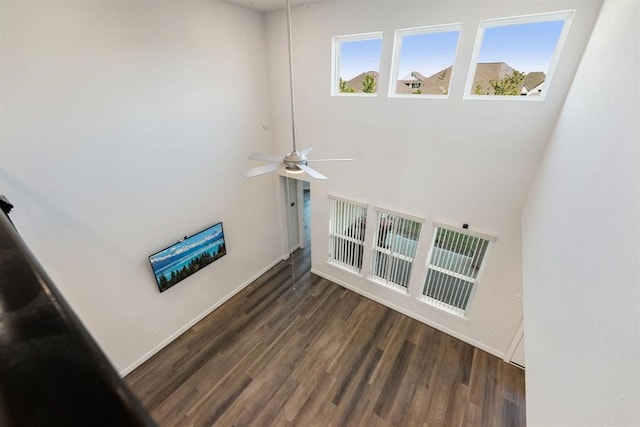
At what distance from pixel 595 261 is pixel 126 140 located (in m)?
4.90

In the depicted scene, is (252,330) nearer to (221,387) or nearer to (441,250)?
(221,387)

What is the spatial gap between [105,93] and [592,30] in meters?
5.65

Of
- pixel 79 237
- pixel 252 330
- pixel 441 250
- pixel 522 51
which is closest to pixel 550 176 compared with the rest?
pixel 522 51

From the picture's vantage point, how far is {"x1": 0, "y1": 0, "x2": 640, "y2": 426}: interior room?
4.93 ft

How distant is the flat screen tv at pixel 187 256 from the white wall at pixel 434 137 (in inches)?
94.6

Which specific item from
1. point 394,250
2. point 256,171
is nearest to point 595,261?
point 256,171

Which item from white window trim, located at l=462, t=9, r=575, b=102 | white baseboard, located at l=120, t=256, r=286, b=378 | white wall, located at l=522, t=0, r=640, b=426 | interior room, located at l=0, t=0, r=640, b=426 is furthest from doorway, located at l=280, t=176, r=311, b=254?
white wall, located at l=522, t=0, r=640, b=426

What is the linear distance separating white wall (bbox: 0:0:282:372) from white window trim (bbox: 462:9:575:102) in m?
3.79

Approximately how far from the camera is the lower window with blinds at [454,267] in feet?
15.4

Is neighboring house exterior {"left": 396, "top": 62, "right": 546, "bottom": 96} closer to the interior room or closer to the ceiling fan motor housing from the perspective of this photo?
the interior room

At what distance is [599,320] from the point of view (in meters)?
1.19

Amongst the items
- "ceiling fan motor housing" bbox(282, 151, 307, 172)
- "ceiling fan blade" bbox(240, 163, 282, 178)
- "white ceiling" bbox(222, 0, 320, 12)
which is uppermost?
"white ceiling" bbox(222, 0, 320, 12)

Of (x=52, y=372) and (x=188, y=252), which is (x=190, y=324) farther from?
(x=52, y=372)

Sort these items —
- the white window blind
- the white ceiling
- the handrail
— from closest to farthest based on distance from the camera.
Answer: the handrail → the white ceiling → the white window blind
